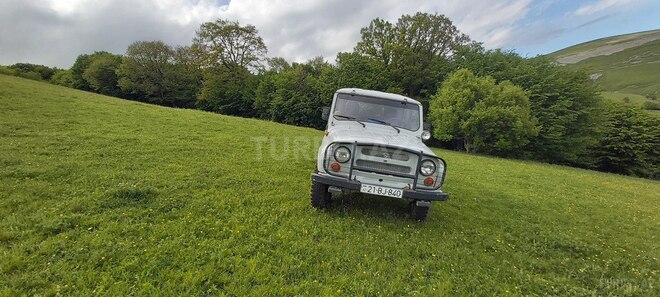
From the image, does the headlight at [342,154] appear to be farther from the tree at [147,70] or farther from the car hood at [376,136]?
the tree at [147,70]

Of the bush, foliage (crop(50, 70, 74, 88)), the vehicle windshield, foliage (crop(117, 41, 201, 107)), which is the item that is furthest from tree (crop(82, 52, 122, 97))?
the bush

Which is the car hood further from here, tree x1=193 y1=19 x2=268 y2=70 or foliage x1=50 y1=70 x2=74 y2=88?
foliage x1=50 y1=70 x2=74 y2=88

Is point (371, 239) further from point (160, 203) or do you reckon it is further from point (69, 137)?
point (69, 137)

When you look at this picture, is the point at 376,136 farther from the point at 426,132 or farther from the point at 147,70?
the point at 147,70

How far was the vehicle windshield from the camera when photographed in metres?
6.37

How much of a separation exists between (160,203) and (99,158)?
3.82 m

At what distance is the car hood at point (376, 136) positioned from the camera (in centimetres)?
469

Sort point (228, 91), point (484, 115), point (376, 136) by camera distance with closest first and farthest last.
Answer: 1. point (376, 136)
2. point (484, 115)
3. point (228, 91)

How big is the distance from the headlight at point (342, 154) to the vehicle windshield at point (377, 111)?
177 cm

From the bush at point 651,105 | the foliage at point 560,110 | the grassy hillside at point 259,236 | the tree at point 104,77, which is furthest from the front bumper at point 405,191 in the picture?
the bush at point 651,105

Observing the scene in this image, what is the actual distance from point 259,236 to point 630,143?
44.6m

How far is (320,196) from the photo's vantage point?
5324mm

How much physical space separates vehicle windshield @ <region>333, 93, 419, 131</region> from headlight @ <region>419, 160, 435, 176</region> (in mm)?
1767

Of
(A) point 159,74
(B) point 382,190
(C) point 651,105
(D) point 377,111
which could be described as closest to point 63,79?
(A) point 159,74
